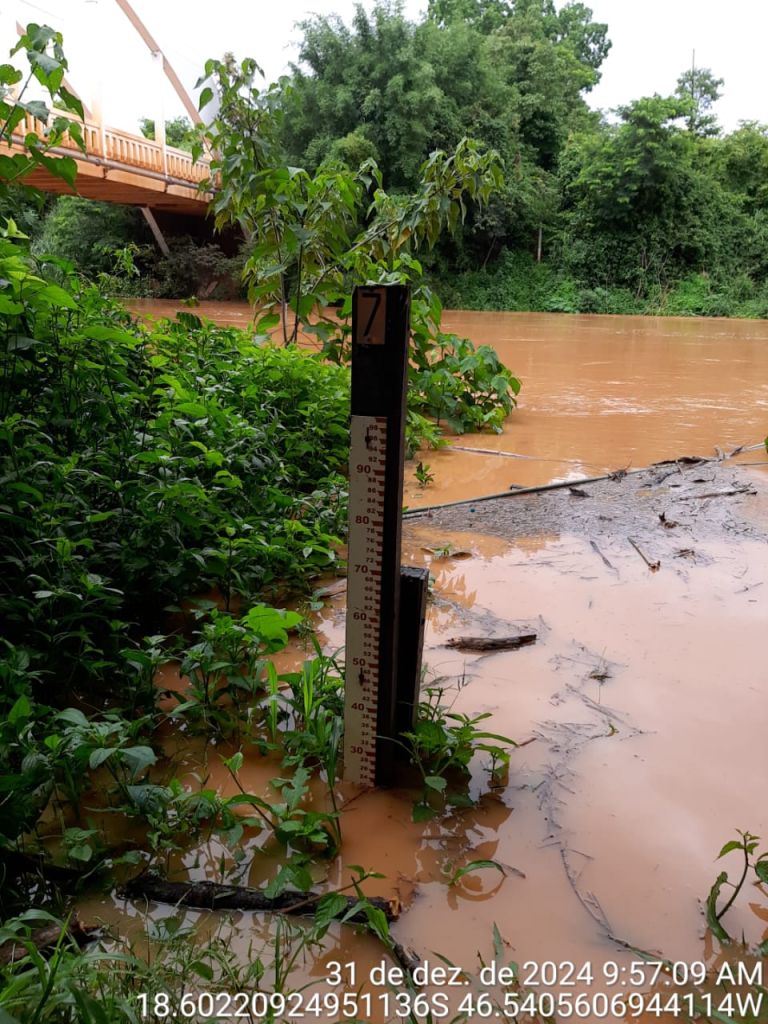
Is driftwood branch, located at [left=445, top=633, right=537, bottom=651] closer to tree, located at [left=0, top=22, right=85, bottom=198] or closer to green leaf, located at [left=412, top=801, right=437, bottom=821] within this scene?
green leaf, located at [left=412, top=801, right=437, bottom=821]

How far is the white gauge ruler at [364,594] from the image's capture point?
168cm

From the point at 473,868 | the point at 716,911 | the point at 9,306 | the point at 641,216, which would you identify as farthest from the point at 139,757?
the point at 641,216

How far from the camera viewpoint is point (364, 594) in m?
1.75

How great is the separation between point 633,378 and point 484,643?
7.61 meters

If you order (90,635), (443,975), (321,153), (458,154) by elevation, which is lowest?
(443,975)

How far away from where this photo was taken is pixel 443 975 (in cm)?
137

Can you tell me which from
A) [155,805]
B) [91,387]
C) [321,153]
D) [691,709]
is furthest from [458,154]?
[321,153]

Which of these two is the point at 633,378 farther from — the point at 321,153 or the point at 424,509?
the point at 321,153

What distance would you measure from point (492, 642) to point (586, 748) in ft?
1.99

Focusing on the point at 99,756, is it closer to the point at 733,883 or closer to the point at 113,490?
the point at 113,490

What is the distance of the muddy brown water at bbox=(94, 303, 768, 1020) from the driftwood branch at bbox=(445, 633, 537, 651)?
4 centimetres

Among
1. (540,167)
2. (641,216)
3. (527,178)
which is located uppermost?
(540,167)

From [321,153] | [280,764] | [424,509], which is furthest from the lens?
[321,153]

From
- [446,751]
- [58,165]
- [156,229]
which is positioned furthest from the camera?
[156,229]
